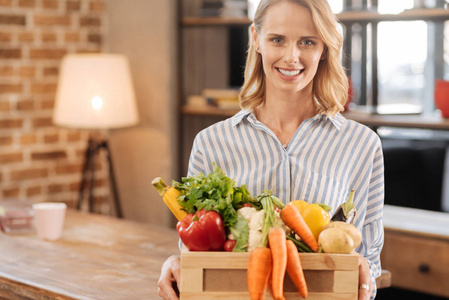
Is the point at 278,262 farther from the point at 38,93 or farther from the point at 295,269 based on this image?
the point at 38,93

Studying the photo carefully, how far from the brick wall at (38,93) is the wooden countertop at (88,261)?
128 cm

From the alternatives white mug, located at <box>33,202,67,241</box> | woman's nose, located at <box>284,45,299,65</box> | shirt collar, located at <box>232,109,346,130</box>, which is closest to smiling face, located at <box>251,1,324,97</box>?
woman's nose, located at <box>284,45,299,65</box>

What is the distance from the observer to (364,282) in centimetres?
146

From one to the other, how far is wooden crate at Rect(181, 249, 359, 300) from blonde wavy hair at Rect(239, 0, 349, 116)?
18.7 inches

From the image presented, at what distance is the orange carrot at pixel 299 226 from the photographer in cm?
138

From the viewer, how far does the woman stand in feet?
5.32

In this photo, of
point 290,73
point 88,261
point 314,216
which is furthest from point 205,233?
point 88,261

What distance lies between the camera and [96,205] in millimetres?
4418

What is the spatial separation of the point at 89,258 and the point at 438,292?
177cm

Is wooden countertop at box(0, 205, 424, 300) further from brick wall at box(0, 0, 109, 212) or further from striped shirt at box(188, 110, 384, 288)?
brick wall at box(0, 0, 109, 212)

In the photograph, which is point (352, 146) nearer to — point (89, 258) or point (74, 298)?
point (74, 298)

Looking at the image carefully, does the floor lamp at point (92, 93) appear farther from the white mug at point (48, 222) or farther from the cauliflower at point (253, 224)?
the cauliflower at point (253, 224)

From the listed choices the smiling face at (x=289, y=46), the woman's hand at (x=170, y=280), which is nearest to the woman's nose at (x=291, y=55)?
the smiling face at (x=289, y=46)

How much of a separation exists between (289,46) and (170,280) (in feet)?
2.03
